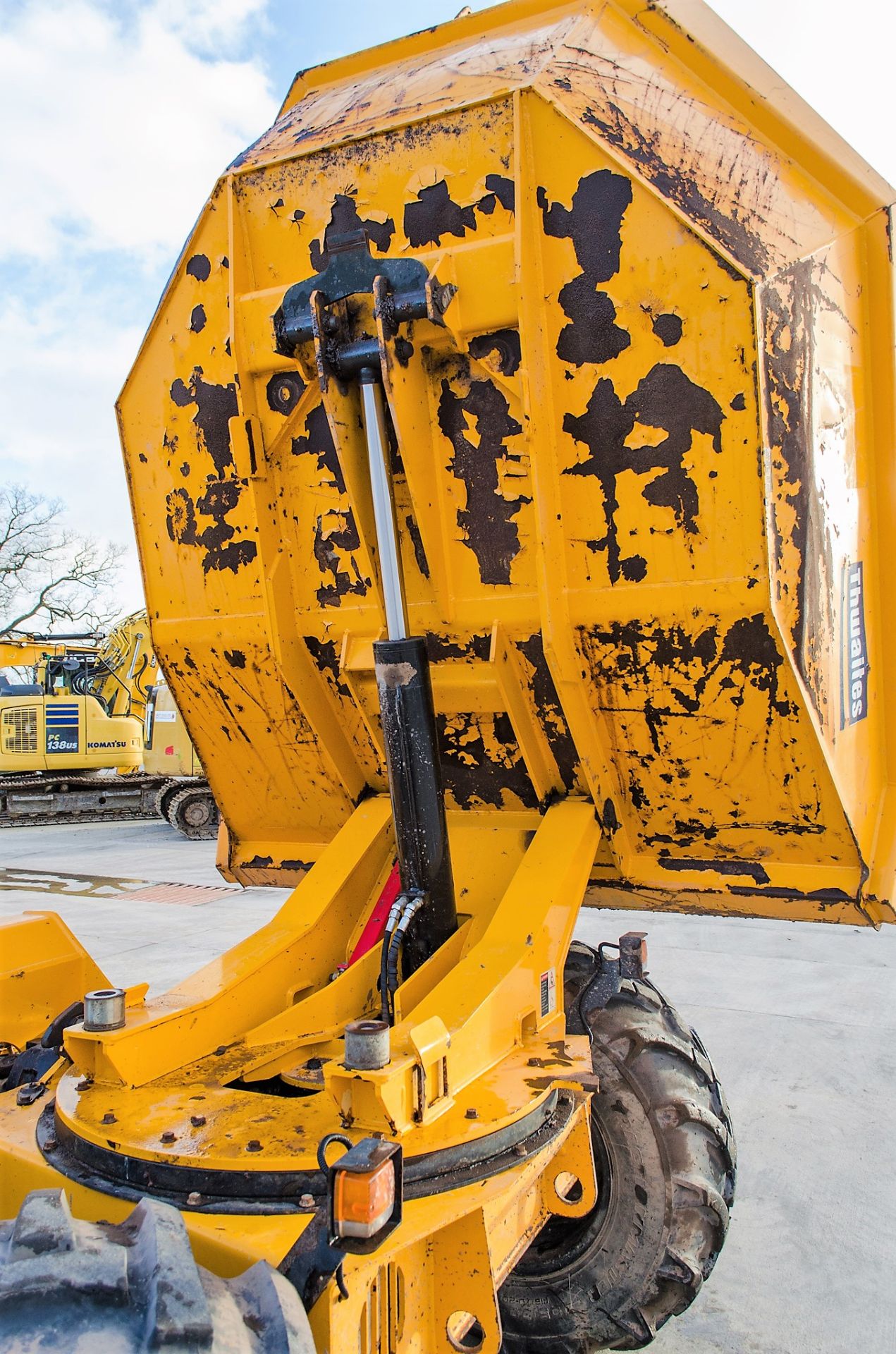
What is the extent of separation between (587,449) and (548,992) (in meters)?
1.37

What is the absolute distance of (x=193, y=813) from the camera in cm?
1462

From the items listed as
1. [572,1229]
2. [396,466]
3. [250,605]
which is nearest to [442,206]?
[396,466]

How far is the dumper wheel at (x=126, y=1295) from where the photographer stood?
3.78 ft

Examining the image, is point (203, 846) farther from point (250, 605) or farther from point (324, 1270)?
point (324, 1270)

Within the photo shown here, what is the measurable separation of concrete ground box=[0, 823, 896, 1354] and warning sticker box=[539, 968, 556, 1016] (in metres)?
1.16

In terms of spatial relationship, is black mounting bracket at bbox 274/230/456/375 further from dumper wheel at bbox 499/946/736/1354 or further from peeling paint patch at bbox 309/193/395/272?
dumper wheel at bbox 499/946/736/1354

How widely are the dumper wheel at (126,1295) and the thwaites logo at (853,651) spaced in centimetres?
191

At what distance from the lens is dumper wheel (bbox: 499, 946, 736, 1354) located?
2.34 meters

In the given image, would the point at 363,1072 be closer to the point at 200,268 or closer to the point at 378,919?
the point at 378,919

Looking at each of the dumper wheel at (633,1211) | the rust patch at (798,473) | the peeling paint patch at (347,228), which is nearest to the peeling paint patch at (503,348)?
the peeling paint patch at (347,228)

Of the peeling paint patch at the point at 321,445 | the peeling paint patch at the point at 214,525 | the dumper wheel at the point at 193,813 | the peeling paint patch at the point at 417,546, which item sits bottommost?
the dumper wheel at the point at 193,813

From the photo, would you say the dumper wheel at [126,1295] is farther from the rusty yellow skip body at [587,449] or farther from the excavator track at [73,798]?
the excavator track at [73,798]

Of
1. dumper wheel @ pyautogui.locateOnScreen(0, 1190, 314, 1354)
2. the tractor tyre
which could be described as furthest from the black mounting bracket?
the tractor tyre

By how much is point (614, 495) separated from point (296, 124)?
1.52 m
